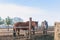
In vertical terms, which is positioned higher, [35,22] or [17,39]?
[35,22]

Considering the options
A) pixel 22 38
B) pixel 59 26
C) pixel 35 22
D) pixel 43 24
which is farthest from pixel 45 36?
pixel 59 26

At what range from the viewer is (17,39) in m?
11.0

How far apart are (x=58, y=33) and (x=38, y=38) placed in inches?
320

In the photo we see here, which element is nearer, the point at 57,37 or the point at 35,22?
the point at 57,37

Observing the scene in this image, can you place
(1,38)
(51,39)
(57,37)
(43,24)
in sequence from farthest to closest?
(43,24), (51,39), (1,38), (57,37)

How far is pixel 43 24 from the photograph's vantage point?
13.8 metres

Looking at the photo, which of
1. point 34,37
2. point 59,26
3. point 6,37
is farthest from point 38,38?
point 59,26

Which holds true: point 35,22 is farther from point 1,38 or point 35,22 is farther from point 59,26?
point 59,26

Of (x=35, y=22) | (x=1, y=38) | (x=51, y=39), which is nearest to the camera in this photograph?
(x=1, y=38)

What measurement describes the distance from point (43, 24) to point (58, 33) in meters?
10.9

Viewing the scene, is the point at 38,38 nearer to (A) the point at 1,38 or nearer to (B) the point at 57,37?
(A) the point at 1,38

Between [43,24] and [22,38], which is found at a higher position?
[43,24]

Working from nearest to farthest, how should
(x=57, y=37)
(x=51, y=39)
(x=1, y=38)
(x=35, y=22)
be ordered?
(x=57, y=37)
(x=1, y=38)
(x=51, y=39)
(x=35, y=22)

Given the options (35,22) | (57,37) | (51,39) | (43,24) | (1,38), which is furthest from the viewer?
(35,22)
